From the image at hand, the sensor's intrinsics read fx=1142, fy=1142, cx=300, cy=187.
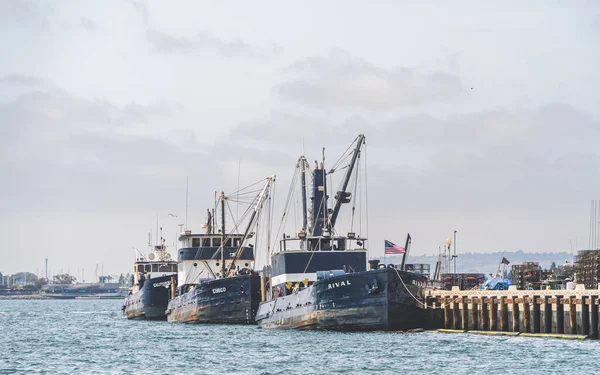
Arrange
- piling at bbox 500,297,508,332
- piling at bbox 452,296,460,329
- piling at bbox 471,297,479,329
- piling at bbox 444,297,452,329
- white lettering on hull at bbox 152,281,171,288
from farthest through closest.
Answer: white lettering on hull at bbox 152,281,171,288, piling at bbox 444,297,452,329, piling at bbox 452,296,460,329, piling at bbox 471,297,479,329, piling at bbox 500,297,508,332

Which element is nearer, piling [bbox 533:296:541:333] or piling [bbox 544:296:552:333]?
piling [bbox 544:296:552:333]

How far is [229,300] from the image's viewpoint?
282 ft

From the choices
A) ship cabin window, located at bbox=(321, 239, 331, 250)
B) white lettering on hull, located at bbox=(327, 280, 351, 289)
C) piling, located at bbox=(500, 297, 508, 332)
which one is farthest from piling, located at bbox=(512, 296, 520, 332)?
ship cabin window, located at bbox=(321, 239, 331, 250)

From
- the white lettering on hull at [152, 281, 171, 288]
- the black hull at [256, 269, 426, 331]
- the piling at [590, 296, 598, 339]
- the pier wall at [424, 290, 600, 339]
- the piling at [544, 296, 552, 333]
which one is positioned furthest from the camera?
the white lettering on hull at [152, 281, 171, 288]

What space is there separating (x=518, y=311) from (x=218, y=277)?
3708cm

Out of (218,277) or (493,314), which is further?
(218,277)

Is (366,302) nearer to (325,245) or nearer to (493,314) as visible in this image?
(493,314)

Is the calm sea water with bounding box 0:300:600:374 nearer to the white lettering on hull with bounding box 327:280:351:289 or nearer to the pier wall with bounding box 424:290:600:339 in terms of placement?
the pier wall with bounding box 424:290:600:339

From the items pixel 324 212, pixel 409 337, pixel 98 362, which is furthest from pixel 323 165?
pixel 98 362

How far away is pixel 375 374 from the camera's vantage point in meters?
49.7

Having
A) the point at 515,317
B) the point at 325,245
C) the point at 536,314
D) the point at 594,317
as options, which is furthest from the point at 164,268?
the point at 594,317

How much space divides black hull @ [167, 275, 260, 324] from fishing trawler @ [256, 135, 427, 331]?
181cm

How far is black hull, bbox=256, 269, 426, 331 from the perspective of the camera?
217 feet

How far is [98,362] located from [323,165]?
3286 centimetres
